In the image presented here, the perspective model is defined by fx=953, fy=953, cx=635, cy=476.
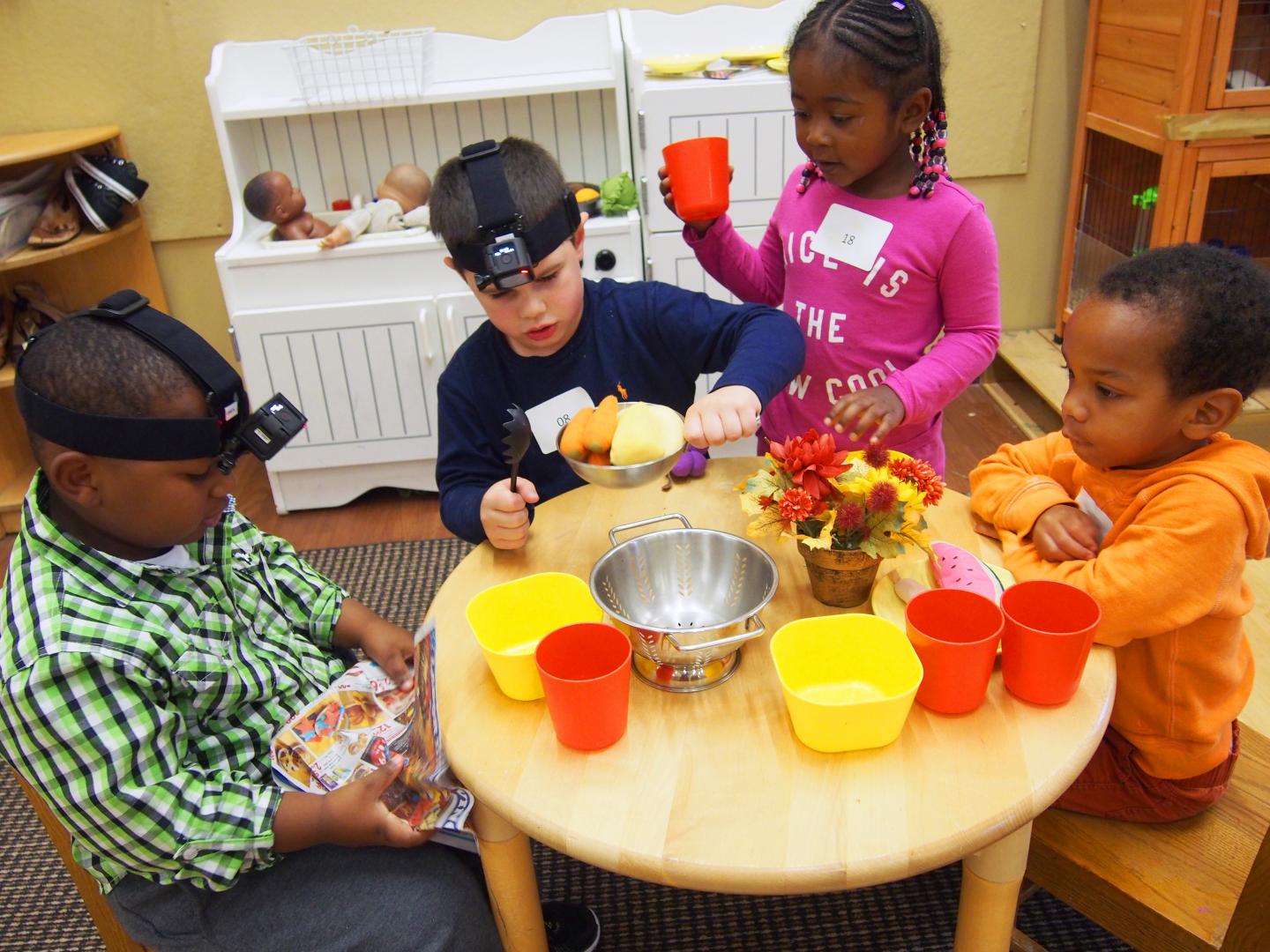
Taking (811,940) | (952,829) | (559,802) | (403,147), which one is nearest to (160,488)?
(559,802)

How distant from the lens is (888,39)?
125 centimetres

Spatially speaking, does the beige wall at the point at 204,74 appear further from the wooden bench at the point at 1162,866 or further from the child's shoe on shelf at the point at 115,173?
the wooden bench at the point at 1162,866

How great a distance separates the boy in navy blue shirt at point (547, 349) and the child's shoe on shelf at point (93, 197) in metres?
1.76

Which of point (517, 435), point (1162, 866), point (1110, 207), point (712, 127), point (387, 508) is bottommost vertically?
point (387, 508)

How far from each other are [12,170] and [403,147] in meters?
1.06

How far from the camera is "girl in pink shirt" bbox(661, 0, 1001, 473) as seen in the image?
1258mm

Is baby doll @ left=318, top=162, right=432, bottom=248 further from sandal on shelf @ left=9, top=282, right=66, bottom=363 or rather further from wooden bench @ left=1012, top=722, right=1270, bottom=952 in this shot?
wooden bench @ left=1012, top=722, right=1270, bottom=952

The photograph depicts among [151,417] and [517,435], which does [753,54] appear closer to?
[517,435]

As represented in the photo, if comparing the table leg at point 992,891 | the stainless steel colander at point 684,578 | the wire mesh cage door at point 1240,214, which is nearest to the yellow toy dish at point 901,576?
the stainless steel colander at point 684,578

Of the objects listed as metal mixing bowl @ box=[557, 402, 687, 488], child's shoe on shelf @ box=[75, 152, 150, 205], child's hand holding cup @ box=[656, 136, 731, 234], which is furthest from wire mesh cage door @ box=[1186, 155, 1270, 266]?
child's shoe on shelf @ box=[75, 152, 150, 205]

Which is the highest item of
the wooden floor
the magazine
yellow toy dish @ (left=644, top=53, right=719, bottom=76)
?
yellow toy dish @ (left=644, top=53, right=719, bottom=76)

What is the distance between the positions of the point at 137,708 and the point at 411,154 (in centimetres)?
222

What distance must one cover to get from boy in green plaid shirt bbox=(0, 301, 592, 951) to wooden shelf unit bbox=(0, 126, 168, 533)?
200 centimetres

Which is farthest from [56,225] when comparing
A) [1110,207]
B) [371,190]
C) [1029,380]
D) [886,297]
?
[1110,207]
